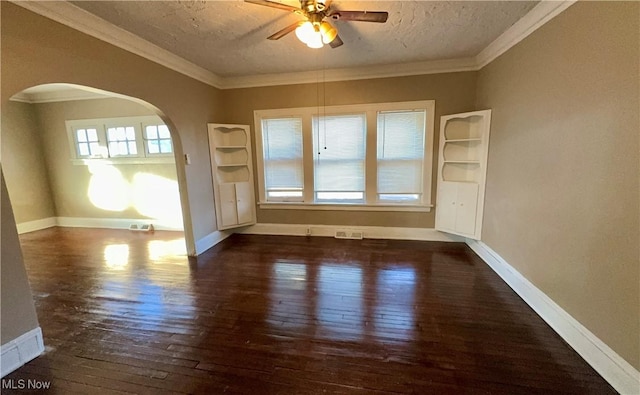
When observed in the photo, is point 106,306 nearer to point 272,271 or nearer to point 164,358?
point 164,358

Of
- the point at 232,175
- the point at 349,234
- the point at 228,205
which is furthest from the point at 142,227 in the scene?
the point at 349,234

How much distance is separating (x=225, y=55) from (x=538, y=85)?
339 cm

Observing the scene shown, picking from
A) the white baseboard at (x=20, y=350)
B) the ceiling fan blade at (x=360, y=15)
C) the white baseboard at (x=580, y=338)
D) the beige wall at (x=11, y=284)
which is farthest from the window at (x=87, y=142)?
the white baseboard at (x=580, y=338)

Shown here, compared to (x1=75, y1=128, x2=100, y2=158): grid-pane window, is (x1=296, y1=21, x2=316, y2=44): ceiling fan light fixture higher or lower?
higher

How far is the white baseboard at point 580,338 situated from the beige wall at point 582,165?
0.18 ft

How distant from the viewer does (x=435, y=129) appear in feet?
12.6

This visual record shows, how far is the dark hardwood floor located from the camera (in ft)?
5.42

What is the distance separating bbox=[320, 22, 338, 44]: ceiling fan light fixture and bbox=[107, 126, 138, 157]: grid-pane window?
176 inches

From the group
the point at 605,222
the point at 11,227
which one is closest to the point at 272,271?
the point at 11,227

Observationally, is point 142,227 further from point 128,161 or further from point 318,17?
point 318,17

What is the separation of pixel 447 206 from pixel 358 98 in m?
2.13

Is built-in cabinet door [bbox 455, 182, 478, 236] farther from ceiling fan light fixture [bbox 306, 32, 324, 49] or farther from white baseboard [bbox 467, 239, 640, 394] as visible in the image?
ceiling fan light fixture [bbox 306, 32, 324, 49]

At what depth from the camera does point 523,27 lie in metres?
2.46

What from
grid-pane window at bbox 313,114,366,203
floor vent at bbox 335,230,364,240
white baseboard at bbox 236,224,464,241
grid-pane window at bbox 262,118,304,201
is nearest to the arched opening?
white baseboard at bbox 236,224,464,241
